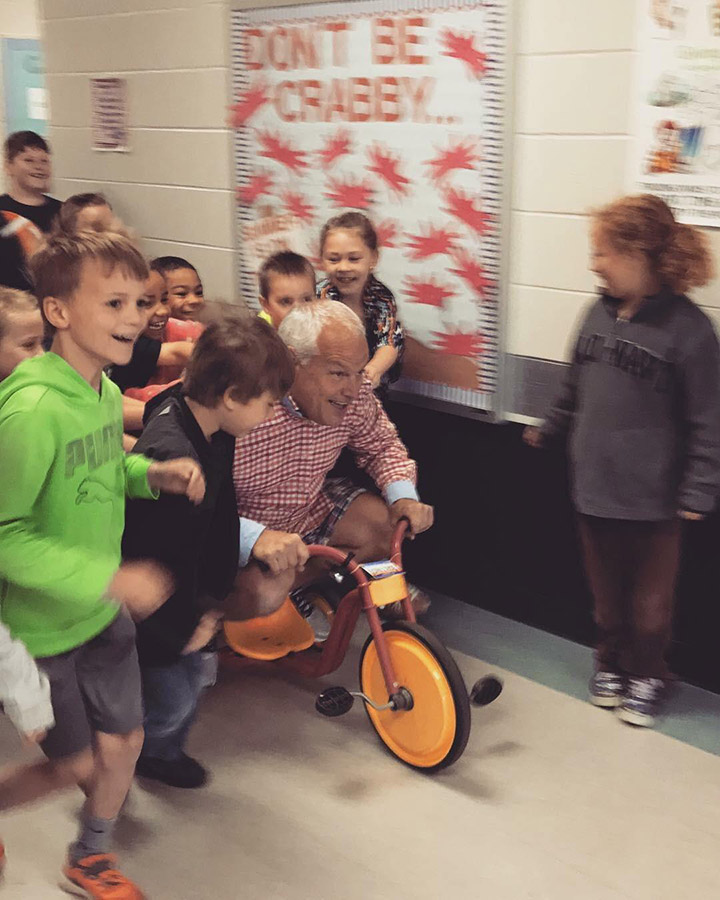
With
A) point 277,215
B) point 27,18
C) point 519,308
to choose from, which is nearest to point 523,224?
point 519,308

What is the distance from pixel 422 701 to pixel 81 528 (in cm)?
101

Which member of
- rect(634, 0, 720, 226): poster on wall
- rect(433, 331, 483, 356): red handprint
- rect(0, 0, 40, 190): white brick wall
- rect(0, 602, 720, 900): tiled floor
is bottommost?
rect(0, 602, 720, 900): tiled floor

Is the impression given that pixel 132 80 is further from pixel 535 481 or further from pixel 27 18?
pixel 27 18

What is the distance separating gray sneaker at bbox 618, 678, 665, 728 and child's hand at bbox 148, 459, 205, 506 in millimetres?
1380

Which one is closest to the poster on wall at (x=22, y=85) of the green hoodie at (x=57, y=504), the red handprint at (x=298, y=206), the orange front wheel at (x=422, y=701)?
the red handprint at (x=298, y=206)

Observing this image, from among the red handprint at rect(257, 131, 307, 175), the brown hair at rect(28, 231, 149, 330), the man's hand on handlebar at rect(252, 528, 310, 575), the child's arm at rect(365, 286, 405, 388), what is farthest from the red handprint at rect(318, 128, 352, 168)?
the brown hair at rect(28, 231, 149, 330)

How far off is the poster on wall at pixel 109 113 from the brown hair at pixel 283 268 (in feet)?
4.81

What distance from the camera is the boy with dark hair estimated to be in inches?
167

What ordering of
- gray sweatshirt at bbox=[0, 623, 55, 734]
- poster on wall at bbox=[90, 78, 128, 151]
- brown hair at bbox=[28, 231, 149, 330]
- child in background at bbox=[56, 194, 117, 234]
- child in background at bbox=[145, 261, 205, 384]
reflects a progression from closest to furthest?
gray sweatshirt at bbox=[0, 623, 55, 734] < brown hair at bbox=[28, 231, 149, 330] < child in background at bbox=[145, 261, 205, 384] < child in background at bbox=[56, 194, 117, 234] < poster on wall at bbox=[90, 78, 128, 151]

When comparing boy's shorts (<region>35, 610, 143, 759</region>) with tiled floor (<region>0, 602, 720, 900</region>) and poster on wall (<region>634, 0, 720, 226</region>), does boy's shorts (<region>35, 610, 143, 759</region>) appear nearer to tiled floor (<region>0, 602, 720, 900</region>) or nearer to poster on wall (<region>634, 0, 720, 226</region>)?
tiled floor (<region>0, 602, 720, 900</region>)

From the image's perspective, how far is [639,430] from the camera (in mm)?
2771

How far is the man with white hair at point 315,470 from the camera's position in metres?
2.69

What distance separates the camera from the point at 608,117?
2.87 m

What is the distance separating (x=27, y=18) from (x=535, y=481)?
560cm
